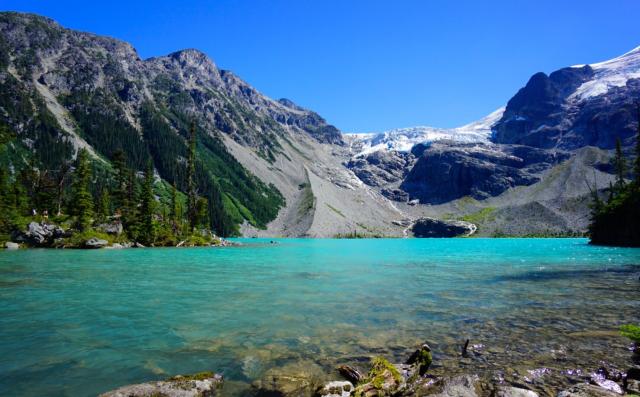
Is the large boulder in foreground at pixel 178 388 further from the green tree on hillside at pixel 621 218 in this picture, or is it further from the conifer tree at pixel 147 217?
the green tree on hillside at pixel 621 218

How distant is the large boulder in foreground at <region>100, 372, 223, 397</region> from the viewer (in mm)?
9078

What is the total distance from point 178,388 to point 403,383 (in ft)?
19.4

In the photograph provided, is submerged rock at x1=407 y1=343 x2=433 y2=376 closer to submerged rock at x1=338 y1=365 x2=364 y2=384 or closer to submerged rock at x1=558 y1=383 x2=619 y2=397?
submerged rock at x1=338 y1=365 x2=364 y2=384

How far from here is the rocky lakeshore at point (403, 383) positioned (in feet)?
30.1

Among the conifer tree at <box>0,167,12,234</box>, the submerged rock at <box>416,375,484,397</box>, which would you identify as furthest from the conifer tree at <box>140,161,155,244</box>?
the submerged rock at <box>416,375,484,397</box>

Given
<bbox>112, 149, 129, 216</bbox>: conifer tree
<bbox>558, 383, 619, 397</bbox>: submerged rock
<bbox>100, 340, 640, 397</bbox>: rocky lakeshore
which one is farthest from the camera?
<bbox>112, 149, 129, 216</bbox>: conifer tree

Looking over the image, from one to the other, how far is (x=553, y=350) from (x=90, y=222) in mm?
92357

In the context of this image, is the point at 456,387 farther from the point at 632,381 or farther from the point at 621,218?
the point at 621,218

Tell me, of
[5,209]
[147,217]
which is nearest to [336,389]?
[5,209]

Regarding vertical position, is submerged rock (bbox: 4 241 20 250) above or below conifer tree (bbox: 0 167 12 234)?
below

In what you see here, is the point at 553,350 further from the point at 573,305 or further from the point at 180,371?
the point at 180,371

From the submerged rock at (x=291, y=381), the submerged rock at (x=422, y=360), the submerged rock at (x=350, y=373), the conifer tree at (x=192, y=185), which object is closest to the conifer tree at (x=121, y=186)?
the conifer tree at (x=192, y=185)

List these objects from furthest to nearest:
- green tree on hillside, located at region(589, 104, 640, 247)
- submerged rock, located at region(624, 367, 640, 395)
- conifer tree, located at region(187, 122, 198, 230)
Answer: green tree on hillside, located at region(589, 104, 640, 247)
conifer tree, located at region(187, 122, 198, 230)
submerged rock, located at region(624, 367, 640, 395)

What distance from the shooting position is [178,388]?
948 centimetres
